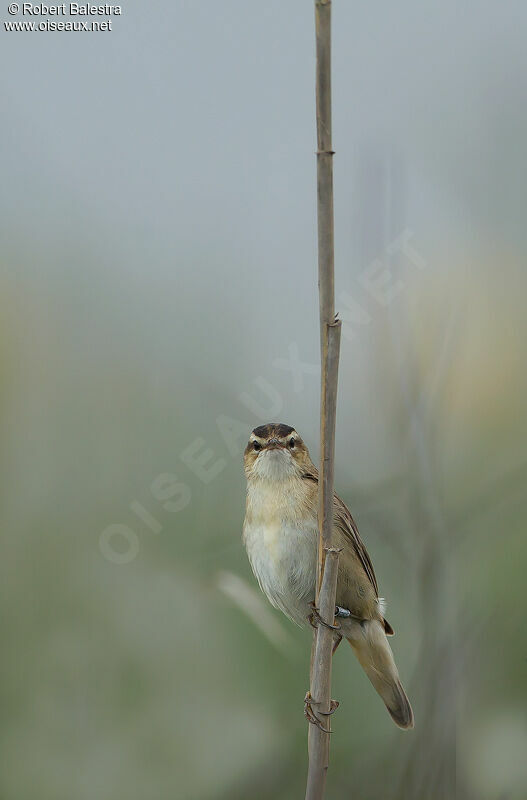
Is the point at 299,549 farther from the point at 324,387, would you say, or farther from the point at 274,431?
the point at 324,387

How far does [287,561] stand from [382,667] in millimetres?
259

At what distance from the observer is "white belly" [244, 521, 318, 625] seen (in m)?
1.17

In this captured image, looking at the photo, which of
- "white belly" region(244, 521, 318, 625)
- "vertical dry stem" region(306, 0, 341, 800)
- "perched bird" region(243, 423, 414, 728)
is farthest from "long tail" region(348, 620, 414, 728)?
"vertical dry stem" region(306, 0, 341, 800)

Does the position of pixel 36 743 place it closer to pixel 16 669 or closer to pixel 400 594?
pixel 16 669

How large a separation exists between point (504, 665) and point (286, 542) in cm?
74

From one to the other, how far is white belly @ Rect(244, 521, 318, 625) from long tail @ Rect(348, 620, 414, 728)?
0.35ft

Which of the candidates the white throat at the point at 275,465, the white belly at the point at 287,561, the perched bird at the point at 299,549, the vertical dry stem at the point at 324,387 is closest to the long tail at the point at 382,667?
the perched bird at the point at 299,549

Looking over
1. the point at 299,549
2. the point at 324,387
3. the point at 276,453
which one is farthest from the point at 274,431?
the point at 324,387

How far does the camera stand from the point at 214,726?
5.56ft

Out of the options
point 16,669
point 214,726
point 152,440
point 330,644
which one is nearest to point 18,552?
point 16,669

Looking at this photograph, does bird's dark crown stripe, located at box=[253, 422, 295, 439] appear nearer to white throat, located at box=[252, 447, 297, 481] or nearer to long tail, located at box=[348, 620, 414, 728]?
white throat, located at box=[252, 447, 297, 481]

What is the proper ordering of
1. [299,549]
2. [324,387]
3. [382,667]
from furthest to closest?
[382,667]
[299,549]
[324,387]

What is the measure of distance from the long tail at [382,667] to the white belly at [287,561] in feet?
0.35

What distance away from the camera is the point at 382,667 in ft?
4.18
